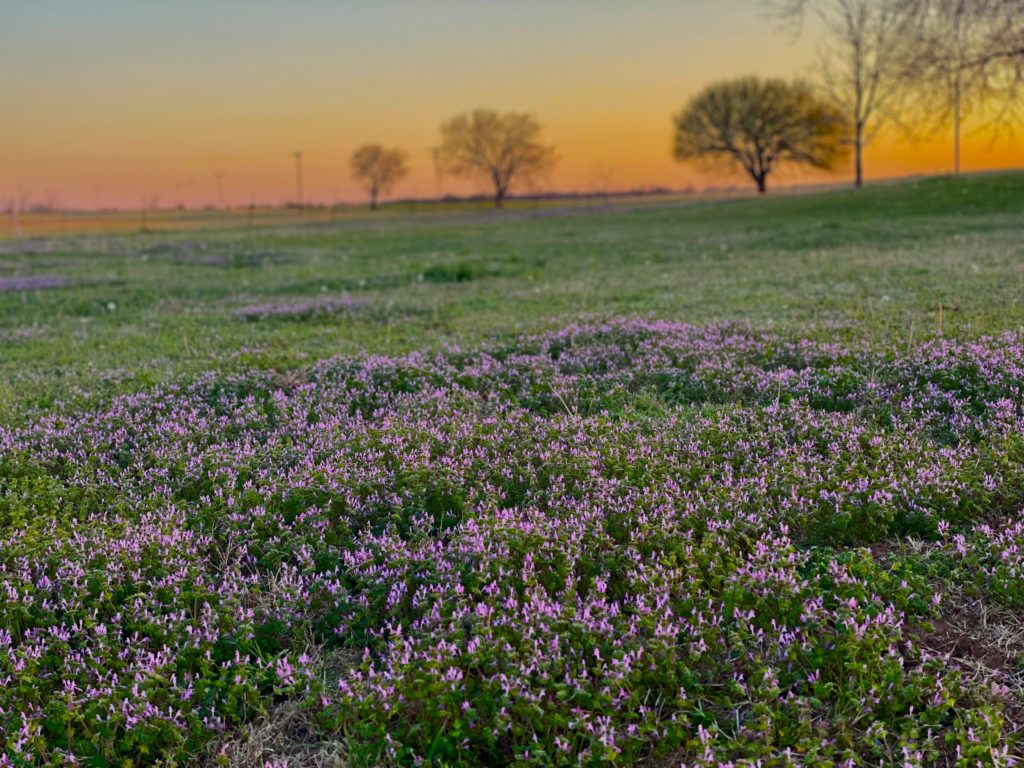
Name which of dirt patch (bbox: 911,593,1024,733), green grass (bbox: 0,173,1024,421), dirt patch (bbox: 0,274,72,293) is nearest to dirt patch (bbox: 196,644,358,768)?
dirt patch (bbox: 911,593,1024,733)

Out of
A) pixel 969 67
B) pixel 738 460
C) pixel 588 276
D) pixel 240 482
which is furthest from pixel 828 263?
pixel 240 482

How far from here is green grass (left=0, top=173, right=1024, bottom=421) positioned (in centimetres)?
1008

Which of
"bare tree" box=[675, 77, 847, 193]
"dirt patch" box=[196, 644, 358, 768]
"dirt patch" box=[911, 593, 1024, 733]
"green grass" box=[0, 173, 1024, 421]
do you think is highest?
"bare tree" box=[675, 77, 847, 193]

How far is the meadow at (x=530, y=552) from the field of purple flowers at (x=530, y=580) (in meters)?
0.02

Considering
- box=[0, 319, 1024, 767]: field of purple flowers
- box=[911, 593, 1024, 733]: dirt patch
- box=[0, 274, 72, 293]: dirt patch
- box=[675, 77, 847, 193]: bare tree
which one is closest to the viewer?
box=[0, 319, 1024, 767]: field of purple flowers

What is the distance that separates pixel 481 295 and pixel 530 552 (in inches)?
536

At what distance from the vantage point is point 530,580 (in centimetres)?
395

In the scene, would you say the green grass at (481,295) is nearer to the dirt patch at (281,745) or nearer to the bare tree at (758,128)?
the dirt patch at (281,745)

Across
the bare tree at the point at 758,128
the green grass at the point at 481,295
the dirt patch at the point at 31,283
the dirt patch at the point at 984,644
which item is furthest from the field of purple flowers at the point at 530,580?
the bare tree at the point at 758,128

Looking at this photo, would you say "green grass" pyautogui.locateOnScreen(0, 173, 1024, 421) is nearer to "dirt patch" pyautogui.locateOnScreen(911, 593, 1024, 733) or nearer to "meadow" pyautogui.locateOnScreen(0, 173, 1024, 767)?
"meadow" pyautogui.locateOnScreen(0, 173, 1024, 767)

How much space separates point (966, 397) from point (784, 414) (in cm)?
182

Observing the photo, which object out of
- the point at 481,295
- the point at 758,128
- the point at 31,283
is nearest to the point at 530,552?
the point at 481,295

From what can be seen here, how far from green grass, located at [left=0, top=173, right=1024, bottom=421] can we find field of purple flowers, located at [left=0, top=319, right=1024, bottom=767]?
315 cm

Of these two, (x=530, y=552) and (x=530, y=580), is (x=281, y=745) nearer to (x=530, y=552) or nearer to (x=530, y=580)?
(x=530, y=580)
